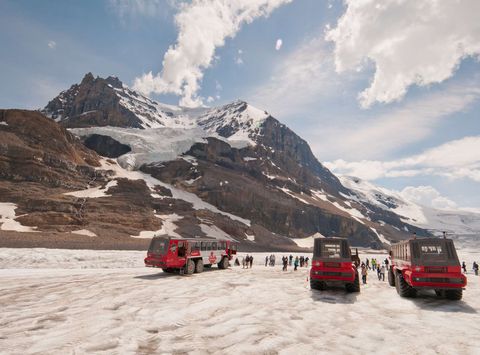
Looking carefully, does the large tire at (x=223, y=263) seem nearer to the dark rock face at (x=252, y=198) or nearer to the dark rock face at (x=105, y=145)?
the dark rock face at (x=252, y=198)

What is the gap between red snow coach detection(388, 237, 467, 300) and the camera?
12.9 m

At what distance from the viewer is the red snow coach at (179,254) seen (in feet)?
72.1

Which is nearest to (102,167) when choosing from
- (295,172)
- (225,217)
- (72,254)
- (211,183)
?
(211,183)

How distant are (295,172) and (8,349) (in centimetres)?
19467

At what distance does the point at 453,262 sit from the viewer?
42.7ft

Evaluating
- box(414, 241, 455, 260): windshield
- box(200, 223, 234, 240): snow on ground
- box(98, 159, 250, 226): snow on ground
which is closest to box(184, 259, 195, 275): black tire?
box(414, 241, 455, 260): windshield

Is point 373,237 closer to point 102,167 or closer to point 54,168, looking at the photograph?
point 102,167

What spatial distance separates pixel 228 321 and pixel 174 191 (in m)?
100

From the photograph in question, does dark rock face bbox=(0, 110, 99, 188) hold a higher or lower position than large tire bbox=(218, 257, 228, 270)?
higher

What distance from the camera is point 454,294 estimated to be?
13.3 metres

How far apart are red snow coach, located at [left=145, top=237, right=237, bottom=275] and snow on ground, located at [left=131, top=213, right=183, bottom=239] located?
4400 centimetres

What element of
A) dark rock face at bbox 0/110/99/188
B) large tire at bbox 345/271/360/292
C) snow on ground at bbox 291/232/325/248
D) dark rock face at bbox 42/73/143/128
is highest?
dark rock face at bbox 42/73/143/128

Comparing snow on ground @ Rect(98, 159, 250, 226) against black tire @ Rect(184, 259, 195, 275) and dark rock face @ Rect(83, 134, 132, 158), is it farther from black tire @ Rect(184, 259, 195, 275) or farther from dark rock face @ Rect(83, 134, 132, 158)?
black tire @ Rect(184, 259, 195, 275)

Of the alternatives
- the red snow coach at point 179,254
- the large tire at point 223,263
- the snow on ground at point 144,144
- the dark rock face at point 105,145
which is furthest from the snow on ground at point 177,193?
the red snow coach at point 179,254
